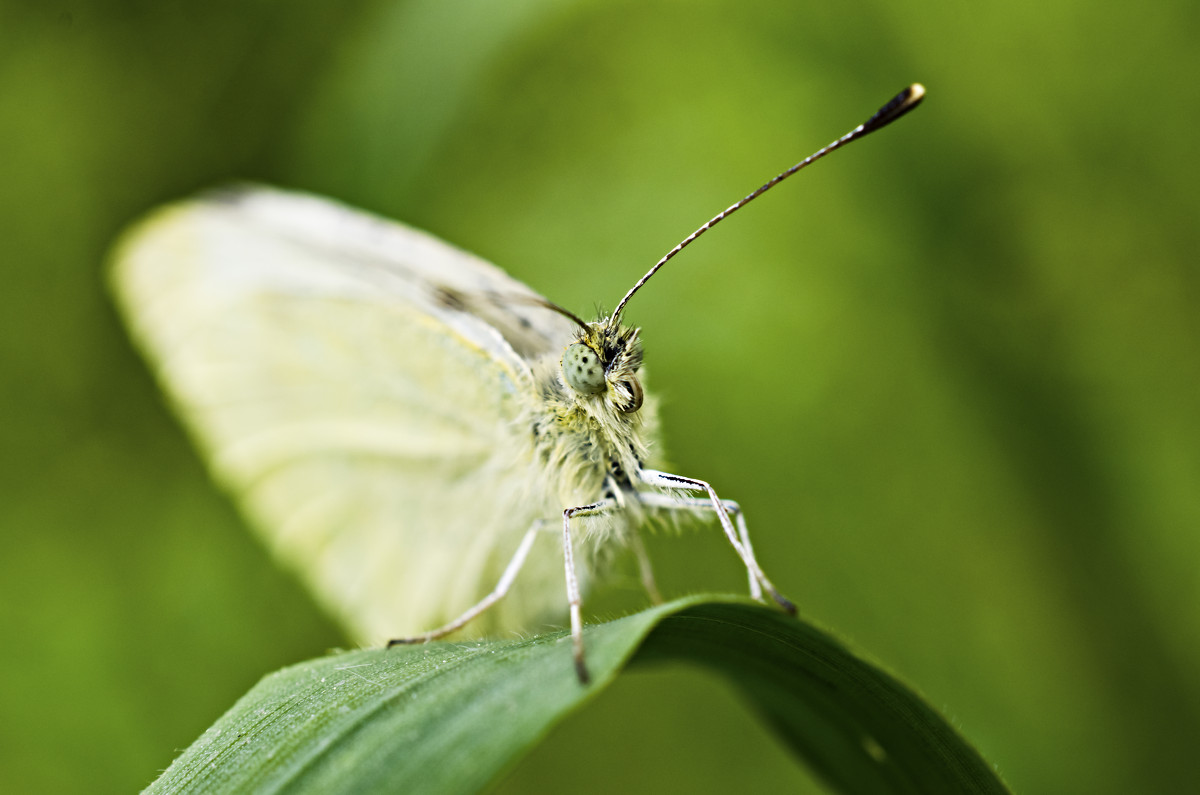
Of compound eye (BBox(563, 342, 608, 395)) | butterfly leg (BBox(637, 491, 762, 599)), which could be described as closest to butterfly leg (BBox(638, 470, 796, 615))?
butterfly leg (BBox(637, 491, 762, 599))

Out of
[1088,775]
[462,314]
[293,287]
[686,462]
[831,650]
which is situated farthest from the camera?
[686,462]

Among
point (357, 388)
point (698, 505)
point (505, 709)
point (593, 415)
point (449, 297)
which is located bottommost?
point (698, 505)

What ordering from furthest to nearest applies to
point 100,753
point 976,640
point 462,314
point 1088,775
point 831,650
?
point 100,753 → point 976,640 → point 1088,775 → point 462,314 → point 831,650

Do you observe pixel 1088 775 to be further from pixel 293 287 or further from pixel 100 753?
pixel 100 753

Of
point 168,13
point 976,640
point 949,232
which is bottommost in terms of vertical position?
point 976,640

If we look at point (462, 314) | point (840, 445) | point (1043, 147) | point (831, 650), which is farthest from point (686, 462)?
point (831, 650)

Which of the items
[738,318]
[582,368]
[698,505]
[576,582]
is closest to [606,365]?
[582,368]

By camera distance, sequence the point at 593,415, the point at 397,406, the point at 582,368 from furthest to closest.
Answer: the point at 397,406
the point at 593,415
the point at 582,368

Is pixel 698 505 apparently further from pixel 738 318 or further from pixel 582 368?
pixel 738 318
